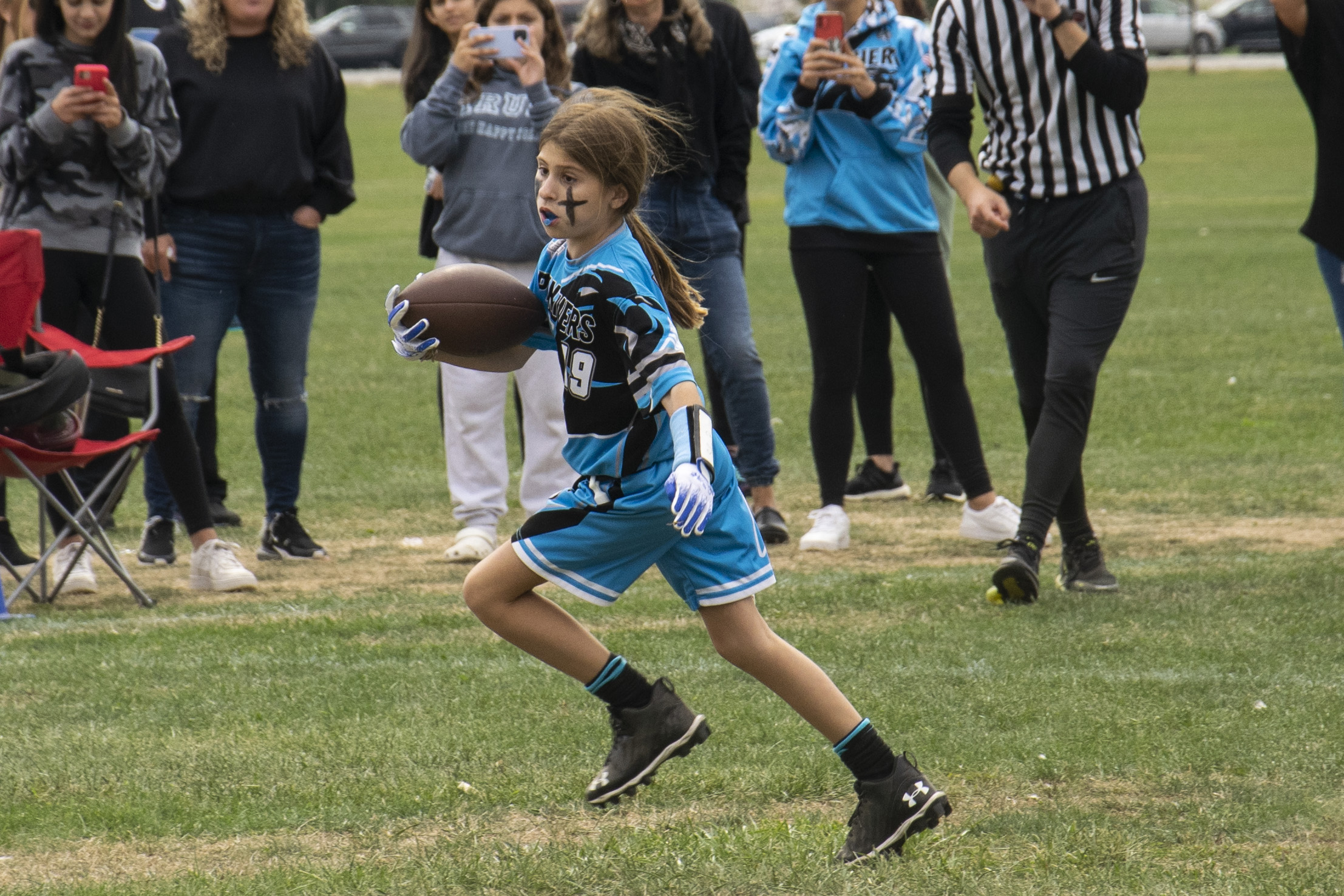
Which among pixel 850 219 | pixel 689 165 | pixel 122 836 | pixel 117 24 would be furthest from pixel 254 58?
pixel 122 836

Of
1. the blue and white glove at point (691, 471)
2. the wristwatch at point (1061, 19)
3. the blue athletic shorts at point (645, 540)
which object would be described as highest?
the wristwatch at point (1061, 19)

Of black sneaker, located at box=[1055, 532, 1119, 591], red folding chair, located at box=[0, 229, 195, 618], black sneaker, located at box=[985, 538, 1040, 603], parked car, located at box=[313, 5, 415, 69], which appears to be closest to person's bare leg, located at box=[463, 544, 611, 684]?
black sneaker, located at box=[985, 538, 1040, 603]

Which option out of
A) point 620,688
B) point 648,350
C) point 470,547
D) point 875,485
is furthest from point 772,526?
point 648,350

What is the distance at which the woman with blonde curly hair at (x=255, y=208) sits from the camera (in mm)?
6535

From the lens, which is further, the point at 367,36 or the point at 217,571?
the point at 367,36

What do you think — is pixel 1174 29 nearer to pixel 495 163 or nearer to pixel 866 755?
pixel 495 163

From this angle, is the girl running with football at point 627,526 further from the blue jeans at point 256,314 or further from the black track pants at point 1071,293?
the blue jeans at point 256,314

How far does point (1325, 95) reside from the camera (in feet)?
18.9

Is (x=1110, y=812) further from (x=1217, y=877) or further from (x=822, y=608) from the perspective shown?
(x=822, y=608)

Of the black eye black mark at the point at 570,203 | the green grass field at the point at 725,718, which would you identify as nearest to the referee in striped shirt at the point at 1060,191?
the green grass field at the point at 725,718

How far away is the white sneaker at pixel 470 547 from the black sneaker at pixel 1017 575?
82.6 inches

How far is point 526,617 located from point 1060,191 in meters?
2.83

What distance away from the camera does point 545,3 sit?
258 inches

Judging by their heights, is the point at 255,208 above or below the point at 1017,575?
above
